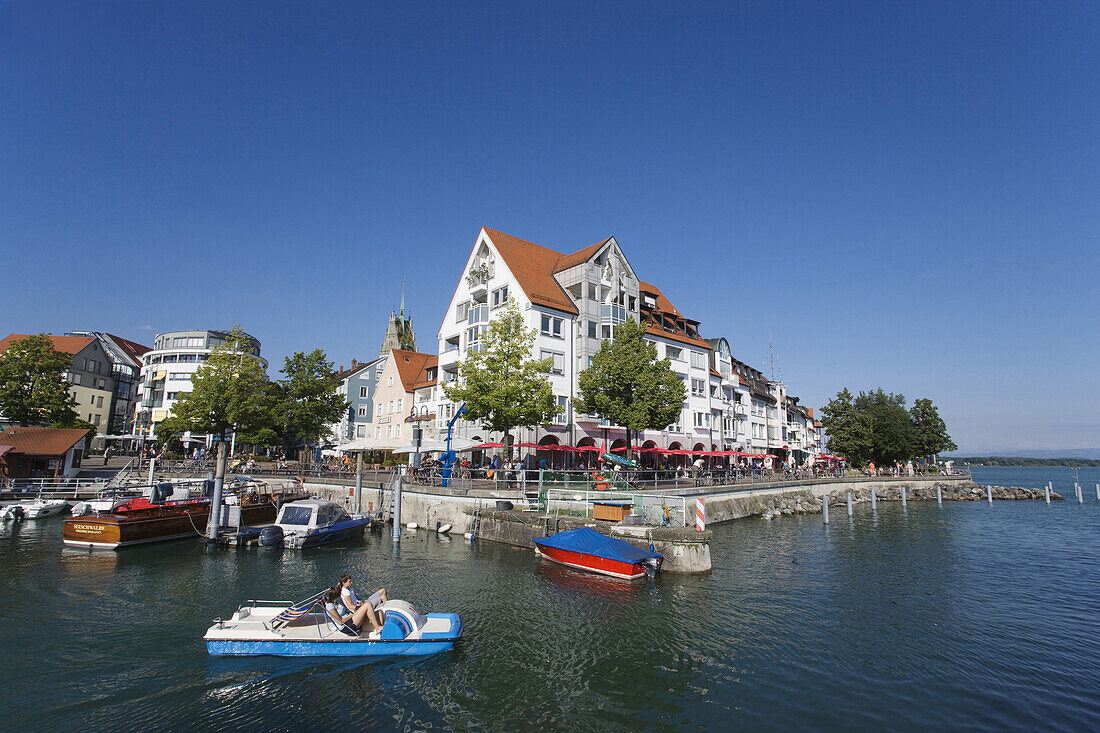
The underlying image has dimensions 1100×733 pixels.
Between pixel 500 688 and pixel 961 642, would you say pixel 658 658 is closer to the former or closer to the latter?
pixel 500 688

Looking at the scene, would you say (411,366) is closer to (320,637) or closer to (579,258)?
(579,258)

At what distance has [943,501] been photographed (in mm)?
70875

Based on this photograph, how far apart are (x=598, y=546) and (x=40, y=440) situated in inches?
1852

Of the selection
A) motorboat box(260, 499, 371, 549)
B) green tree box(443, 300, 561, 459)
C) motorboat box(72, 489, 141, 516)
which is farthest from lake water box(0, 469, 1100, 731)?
green tree box(443, 300, 561, 459)

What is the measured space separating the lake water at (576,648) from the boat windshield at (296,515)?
216 cm

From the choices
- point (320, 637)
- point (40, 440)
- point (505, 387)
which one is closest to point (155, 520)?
point (505, 387)

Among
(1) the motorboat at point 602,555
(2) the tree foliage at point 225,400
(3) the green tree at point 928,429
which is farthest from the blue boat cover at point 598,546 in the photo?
(3) the green tree at point 928,429

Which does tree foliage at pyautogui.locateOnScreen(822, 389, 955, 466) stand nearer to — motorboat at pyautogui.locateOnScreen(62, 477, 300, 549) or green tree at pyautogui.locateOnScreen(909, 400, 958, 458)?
green tree at pyautogui.locateOnScreen(909, 400, 958, 458)

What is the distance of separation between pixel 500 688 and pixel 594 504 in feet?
53.4

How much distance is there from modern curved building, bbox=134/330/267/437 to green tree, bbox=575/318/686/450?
197 ft

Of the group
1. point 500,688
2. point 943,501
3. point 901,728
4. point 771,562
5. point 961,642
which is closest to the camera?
point 901,728

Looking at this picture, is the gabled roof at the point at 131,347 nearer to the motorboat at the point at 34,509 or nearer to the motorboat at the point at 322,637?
the motorboat at the point at 34,509

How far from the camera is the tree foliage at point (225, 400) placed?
50.2 metres

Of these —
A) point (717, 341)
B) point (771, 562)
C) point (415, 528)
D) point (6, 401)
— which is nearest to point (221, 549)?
point (415, 528)
